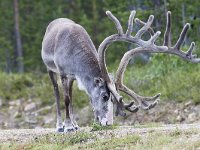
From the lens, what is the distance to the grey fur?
1118cm

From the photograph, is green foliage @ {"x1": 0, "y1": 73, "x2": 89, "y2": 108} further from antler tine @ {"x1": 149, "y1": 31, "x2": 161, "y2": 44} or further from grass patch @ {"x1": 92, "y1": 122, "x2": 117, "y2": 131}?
grass patch @ {"x1": 92, "y1": 122, "x2": 117, "y2": 131}

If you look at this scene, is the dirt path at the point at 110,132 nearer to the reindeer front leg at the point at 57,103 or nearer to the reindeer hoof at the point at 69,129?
the reindeer hoof at the point at 69,129

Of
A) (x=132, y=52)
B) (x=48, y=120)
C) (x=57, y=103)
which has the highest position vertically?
(x=132, y=52)

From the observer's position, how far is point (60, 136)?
437 inches

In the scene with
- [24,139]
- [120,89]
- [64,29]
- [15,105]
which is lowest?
[15,105]

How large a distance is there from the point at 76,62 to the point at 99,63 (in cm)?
54

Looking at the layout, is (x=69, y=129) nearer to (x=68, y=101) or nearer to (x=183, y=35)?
(x=68, y=101)

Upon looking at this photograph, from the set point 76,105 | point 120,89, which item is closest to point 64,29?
point 120,89

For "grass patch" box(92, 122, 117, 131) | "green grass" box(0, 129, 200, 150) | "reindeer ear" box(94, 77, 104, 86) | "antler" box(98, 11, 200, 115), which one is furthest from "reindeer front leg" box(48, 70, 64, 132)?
"antler" box(98, 11, 200, 115)

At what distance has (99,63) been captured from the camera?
11.3 m

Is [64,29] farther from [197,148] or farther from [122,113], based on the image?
[197,148]

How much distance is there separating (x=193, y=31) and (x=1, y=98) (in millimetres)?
6293

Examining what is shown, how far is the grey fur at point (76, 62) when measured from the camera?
36.7 ft

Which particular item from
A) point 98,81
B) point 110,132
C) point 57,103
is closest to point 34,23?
point 57,103
